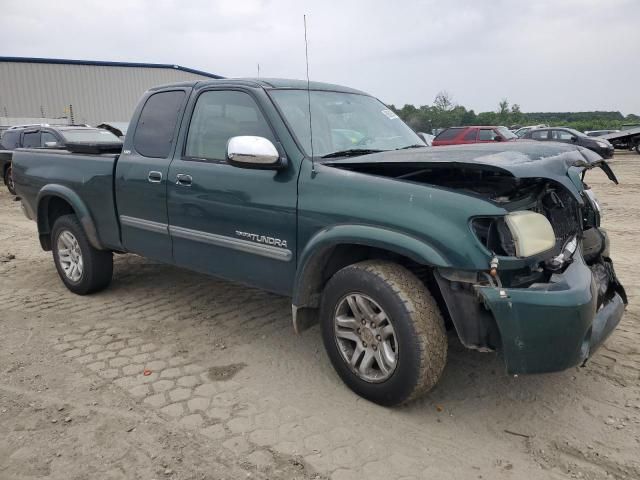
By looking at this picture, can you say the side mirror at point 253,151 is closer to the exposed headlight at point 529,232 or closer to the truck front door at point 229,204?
the truck front door at point 229,204

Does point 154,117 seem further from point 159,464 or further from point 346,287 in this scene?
point 159,464

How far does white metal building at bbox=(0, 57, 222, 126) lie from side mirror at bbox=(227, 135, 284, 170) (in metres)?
29.3

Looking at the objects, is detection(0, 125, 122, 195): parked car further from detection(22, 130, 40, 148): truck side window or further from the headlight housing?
the headlight housing

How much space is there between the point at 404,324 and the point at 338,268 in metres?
0.72

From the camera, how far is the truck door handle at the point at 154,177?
404 centimetres

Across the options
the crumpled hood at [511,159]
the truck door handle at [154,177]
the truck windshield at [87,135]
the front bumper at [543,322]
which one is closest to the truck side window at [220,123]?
the truck door handle at [154,177]

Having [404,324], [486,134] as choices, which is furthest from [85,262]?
[486,134]

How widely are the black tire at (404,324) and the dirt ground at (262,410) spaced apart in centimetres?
17

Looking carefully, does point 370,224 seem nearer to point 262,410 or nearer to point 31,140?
point 262,410

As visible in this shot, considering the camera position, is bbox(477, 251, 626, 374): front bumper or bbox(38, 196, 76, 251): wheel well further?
bbox(38, 196, 76, 251): wheel well

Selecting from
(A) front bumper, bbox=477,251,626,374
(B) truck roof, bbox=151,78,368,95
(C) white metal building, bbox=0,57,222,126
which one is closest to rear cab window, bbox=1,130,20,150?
(B) truck roof, bbox=151,78,368,95

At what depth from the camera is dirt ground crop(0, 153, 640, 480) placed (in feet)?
8.46

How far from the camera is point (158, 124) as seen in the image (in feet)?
14.0

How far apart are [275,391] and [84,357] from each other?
149cm
